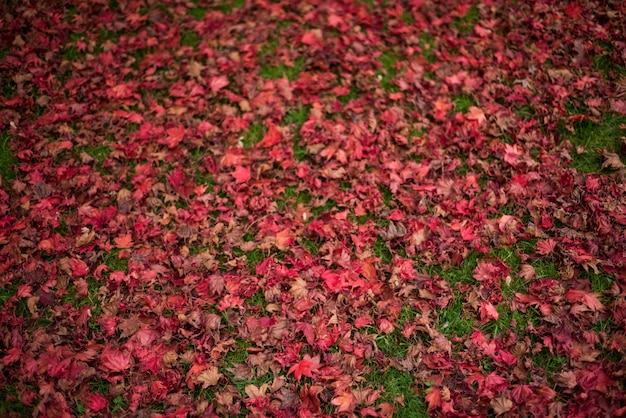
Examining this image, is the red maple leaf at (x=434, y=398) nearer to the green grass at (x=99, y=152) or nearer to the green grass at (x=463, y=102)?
the green grass at (x=463, y=102)

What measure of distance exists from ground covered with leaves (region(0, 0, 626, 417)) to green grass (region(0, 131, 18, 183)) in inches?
0.8

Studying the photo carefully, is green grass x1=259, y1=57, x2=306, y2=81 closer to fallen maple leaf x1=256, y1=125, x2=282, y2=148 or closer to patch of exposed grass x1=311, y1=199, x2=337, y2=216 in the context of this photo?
fallen maple leaf x1=256, y1=125, x2=282, y2=148

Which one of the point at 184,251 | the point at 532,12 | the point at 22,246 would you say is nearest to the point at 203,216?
the point at 184,251

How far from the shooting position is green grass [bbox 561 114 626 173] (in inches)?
147

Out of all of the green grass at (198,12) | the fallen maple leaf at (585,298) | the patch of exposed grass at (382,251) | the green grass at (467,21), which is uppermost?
the green grass at (198,12)

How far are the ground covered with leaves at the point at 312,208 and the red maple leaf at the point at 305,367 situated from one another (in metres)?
0.02

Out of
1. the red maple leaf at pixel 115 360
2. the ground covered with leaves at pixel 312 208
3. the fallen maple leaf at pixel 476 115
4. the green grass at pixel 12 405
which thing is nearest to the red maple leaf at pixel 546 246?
the ground covered with leaves at pixel 312 208

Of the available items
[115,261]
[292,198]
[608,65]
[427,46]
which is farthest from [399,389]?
[608,65]

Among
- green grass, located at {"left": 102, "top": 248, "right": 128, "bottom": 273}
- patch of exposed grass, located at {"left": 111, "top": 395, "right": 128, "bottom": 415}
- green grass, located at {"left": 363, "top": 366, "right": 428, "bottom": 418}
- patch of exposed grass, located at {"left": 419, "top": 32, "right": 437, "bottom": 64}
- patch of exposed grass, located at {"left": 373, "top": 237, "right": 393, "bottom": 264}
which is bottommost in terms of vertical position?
green grass, located at {"left": 363, "top": 366, "right": 428, "bottom": 418}

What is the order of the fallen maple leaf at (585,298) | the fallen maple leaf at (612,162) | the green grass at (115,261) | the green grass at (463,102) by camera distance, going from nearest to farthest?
1. the fallen maple leaf at (585,298)
2. the green grass at (115,261)
3. the fallen maple leaf at (612,162)
4. the green grass at (463,102)

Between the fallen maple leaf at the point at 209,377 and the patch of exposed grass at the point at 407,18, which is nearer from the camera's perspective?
the fallen maple leaf at the point at 209,377

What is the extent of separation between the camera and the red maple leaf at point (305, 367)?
9.67 feet

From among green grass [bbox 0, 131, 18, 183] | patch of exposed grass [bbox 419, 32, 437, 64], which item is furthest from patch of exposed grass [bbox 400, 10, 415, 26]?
green grass [bbox 0, 131, 18, 183]

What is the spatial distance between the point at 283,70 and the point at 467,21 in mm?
1866
